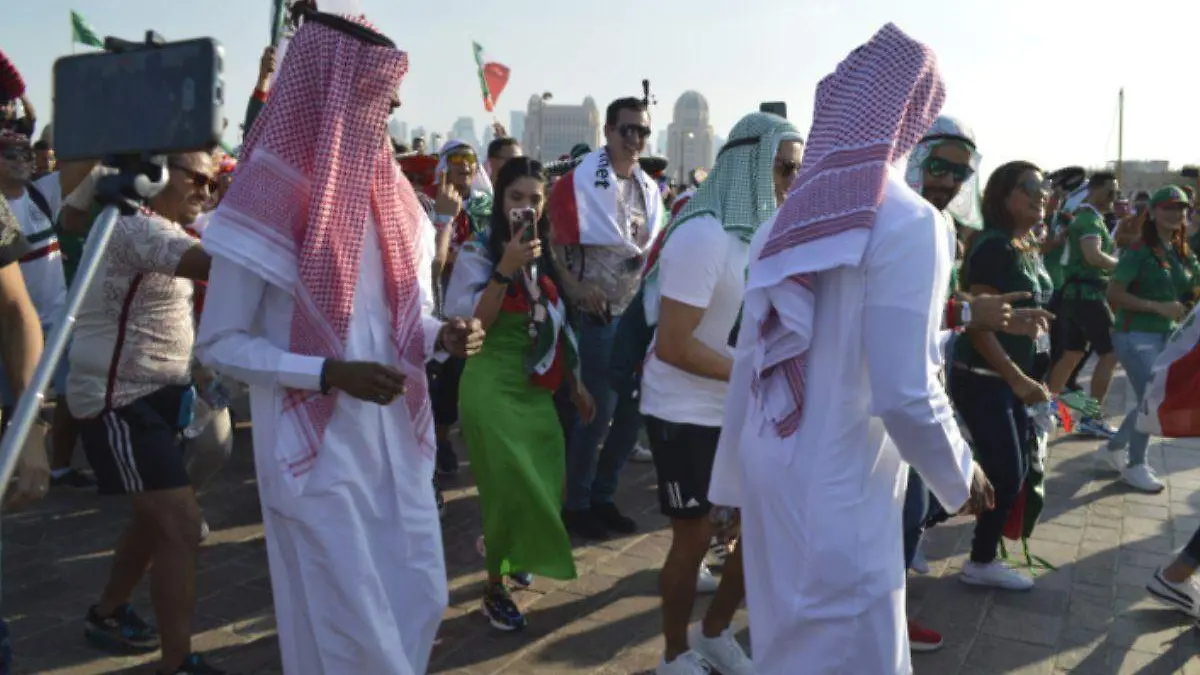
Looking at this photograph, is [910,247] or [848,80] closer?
[910,247]

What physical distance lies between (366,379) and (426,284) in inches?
24.4

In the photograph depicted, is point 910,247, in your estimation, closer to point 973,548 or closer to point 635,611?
point 635,611

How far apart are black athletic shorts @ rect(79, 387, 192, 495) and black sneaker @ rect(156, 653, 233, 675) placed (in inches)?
25.5

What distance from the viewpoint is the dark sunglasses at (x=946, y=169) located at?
428 centimetres

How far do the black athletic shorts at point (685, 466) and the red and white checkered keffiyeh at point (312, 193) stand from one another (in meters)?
1.41

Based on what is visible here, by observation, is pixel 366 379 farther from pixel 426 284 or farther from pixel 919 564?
pixel 919 564

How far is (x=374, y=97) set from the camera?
9.76 ft

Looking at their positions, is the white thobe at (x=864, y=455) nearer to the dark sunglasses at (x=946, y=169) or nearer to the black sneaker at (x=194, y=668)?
the dark sunglasses at (x=946, y=169)

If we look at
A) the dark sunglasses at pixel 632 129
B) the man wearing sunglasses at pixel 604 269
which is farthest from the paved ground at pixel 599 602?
the dark sunglasses at pixel 632 129

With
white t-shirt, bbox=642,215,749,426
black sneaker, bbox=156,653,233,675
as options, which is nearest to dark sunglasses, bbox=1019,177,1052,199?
white t-shirt, bbox=642,215,749,426

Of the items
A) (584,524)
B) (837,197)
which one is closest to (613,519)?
(584,524)

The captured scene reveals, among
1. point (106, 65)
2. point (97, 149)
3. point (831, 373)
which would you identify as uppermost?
point (106, 65)

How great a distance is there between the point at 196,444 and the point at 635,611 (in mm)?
2090

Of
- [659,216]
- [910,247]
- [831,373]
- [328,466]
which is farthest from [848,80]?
[659,216]
